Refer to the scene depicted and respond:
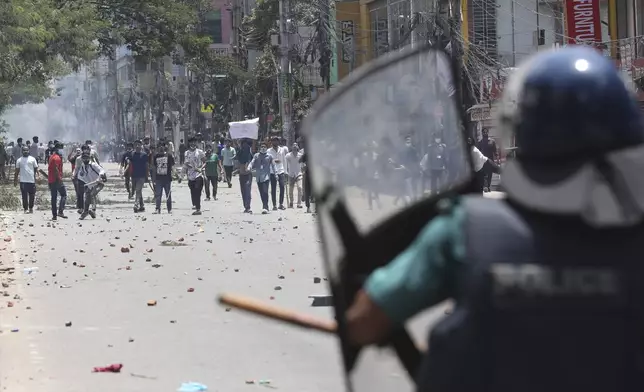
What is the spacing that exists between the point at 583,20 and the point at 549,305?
86.3ft

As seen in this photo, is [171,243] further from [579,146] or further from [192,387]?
[579,146]

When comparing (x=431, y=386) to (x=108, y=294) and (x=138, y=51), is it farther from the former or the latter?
(x=138, y=51)

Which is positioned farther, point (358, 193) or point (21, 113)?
point (21, 113)

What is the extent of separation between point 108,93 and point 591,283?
137007 mm

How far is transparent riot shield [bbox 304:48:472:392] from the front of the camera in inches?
100

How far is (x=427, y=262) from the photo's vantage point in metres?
2.34

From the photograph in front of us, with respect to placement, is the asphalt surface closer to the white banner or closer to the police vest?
the police vest

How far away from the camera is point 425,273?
7.68 feet

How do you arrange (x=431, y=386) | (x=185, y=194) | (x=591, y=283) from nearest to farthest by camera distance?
1. (x=591, y=283)
2. (x=431, y=386)
3. (x=185, y=194)

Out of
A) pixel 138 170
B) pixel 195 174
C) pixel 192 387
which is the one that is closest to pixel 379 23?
pixel 138 170

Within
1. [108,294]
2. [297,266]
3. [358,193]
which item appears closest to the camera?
[358,193]

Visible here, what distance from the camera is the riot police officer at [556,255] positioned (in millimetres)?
2230

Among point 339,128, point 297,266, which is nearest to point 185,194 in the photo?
point 297,266

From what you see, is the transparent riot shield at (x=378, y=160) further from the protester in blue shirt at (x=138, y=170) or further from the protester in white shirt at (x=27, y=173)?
the protester in blue shirt at (x=138, y=170)
